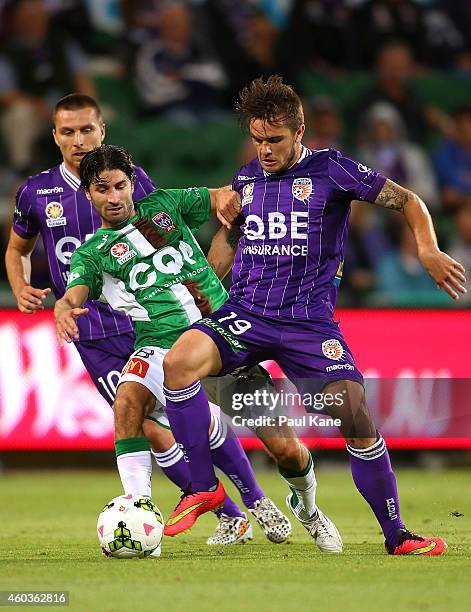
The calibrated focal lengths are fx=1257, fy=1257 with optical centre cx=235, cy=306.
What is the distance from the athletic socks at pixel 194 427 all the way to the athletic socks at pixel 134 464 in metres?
0.40

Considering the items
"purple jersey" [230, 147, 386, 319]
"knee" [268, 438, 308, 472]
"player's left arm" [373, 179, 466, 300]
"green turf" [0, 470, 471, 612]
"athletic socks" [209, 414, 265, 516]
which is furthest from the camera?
"athletic socks" [209, 414, 265, 516]

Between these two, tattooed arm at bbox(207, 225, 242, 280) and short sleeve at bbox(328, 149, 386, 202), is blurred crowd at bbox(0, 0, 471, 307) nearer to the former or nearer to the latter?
tattooed arm at bbox(207, 225, 242, 280)

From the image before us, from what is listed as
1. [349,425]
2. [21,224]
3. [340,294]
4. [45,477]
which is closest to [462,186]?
[340,294]

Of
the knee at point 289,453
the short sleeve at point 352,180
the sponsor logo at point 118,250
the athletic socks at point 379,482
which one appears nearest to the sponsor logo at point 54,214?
the sponsor logo at point 118,250

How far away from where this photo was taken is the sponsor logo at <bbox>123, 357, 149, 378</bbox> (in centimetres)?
660

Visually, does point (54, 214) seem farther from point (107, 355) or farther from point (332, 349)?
point (332, 349)

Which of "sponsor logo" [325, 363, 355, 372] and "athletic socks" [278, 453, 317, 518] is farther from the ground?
"sponsor logo" [325, 363, 355, 372]

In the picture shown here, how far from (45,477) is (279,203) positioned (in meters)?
6.55

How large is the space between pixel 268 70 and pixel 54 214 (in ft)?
24.0

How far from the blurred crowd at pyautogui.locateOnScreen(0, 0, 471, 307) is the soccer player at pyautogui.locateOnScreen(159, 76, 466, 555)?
6834 mm

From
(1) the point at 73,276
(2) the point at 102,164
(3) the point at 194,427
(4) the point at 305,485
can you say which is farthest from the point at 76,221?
(4) the point at 305,485

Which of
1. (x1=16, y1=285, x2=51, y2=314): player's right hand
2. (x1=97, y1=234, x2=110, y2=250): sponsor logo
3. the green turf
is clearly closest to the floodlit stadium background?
the green turf

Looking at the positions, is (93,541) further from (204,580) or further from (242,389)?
(204,580)

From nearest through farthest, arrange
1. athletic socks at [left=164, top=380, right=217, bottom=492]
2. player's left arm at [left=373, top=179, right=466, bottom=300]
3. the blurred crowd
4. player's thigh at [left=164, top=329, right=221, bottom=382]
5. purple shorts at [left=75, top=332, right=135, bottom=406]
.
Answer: player's left arm at [left=373, top=179, right=466, bottom=300] → player's thigh at [left=164, top=329, right=221, bottom=382] → athletic socks at [left=164, top=380, right=217, bottom=492] → purple shorts at [left=75, top=332, right=135, bottom=406] → the blurred crowd
